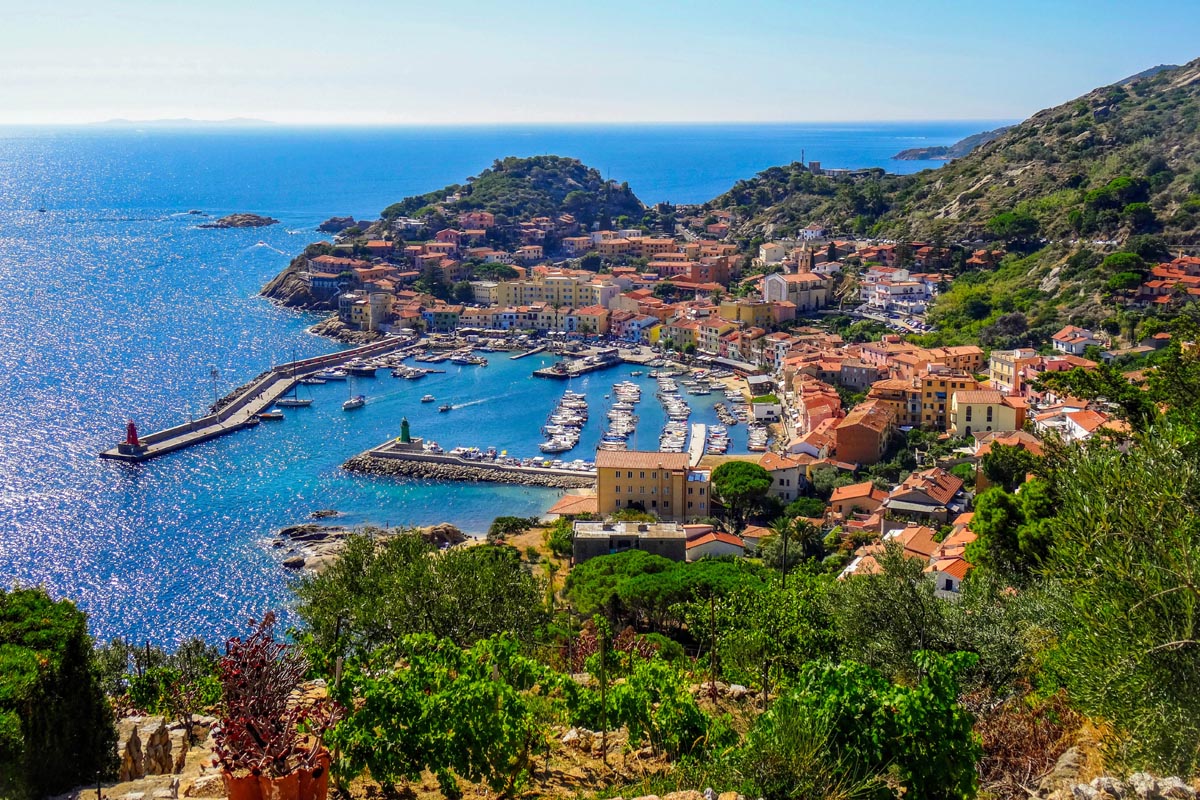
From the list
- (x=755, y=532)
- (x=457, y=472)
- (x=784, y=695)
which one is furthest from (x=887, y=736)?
(x=457, y=472)

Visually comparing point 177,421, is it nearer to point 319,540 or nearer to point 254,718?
point 319,540

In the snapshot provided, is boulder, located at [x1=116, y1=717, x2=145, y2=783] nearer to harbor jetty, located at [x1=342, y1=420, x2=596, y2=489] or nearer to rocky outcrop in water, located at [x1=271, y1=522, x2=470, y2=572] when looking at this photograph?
rocky outcrop in water, located at [x1=271, y1=522, x2=470, y2=572]

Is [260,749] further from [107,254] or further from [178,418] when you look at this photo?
[107,254]

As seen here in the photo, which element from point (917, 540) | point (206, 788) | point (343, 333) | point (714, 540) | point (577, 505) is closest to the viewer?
point (206, 788)

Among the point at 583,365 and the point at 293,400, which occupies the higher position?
the point at 583,365

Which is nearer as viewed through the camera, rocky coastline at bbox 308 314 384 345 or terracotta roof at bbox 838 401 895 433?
terracotta roof at bbox 838 401 895 433

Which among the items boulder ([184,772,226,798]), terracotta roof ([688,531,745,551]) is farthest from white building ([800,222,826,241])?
boulder ([184,772,226,798])
